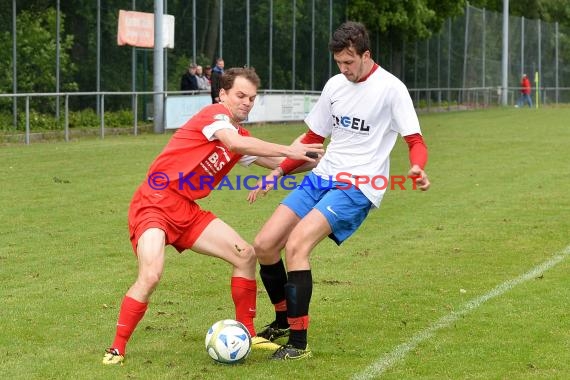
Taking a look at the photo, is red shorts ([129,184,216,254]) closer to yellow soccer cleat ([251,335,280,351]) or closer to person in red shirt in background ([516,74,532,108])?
yellow soccer cleat ([251,335,280,351])

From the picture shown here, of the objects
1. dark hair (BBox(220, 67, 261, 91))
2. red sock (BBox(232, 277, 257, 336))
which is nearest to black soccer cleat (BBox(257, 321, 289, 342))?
red sock (BBox(232, 277, 257, 336))

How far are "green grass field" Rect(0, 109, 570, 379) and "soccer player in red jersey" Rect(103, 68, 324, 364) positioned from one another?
50cm

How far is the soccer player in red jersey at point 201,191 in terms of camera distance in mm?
6766

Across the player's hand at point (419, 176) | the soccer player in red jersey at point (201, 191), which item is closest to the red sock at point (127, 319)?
the soccer player in red jersey at point (201, 191)

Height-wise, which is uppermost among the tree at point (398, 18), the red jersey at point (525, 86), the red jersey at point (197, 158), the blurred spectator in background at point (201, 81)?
the tree at point (398, 18)

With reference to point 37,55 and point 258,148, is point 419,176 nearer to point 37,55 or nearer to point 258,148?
point 258,148

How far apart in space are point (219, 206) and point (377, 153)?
7297 millimetres

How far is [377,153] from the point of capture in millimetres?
7156

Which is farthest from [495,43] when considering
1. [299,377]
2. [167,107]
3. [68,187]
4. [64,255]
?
[299,377]

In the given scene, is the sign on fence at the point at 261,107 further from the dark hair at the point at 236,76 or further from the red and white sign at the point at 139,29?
the dark hair at the point at 236,76

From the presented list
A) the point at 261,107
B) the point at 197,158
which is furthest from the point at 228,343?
the point at 261,107

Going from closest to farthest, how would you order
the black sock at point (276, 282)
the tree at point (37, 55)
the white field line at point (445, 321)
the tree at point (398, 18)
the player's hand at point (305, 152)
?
the white field line at point (445, 321), the player's hand at point (305, 152), the black sock at point (276, 282), the tree at point (37, 55), the tree at point (398, 18)

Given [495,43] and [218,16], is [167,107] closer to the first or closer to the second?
[218,16]

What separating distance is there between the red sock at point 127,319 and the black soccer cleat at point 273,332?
1.01 metres
